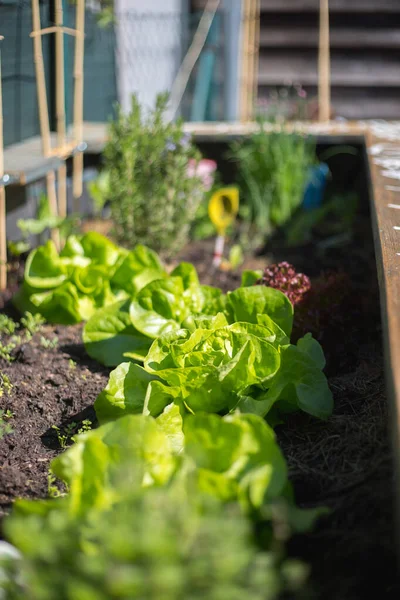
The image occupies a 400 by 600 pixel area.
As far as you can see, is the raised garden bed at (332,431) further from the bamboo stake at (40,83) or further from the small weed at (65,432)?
the bamboo stake at (40,83)

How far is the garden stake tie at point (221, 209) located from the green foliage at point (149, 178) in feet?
1.18

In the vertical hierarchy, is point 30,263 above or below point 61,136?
below

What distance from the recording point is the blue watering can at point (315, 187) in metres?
4.61

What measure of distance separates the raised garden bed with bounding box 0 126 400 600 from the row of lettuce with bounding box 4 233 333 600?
0.08 m

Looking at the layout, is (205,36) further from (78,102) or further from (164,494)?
(164,494)

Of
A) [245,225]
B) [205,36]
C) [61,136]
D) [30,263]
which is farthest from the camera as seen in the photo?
[205,36]

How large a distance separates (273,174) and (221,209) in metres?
0.53

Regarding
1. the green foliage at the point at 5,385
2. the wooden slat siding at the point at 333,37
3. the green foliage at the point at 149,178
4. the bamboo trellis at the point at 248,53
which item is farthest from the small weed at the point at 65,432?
the wooden slat siding at the point at 333,37

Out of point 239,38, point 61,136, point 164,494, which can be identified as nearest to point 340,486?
point 164,494

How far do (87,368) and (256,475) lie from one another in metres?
1.22

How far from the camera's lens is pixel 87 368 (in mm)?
2367

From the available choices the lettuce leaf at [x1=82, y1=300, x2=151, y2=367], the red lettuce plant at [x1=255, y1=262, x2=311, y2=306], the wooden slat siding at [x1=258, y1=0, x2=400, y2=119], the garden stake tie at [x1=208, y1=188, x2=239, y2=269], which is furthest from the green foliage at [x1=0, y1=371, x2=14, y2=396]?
the wooden slat siding at [x1=258, y1=0, x2=400, y2=119]

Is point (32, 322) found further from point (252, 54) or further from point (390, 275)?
point (252, 54)

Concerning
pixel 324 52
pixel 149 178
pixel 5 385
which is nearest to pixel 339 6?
pixel 324 52
